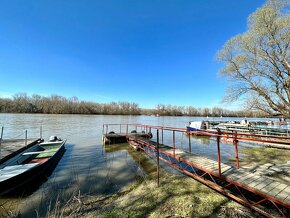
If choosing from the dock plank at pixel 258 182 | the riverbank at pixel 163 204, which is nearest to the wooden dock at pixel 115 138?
the riverbank at pixel 163 204

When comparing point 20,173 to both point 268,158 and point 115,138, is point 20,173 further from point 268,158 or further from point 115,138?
point 268,158

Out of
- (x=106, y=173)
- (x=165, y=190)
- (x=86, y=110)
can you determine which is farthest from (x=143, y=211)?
(x=86, y=110)

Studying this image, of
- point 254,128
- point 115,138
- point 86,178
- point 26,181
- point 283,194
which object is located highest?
point 254,128

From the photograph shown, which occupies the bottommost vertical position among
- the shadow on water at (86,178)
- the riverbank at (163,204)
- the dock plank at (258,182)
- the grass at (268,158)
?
the shadow on water at (86,178)

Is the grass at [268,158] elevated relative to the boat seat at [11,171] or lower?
lower

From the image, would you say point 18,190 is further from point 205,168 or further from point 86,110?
point 86,110

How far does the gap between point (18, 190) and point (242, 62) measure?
1461 cm

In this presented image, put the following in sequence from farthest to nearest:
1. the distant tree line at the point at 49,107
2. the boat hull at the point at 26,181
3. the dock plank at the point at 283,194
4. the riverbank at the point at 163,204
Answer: the distant tree line at the point at 49,107
the boat hull at the point at 26,181
the riverbank at the point at 163,204
the dock plank at the point at 283,194

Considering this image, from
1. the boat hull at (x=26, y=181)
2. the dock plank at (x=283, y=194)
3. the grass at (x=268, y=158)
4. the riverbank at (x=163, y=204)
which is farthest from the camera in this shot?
the grass at (x=268, y=158)

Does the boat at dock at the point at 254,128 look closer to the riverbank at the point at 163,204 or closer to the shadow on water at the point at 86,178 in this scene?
the shadow on water at the point at 86,178

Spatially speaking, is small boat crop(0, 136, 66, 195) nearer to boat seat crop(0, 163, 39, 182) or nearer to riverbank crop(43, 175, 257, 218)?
boat seat crop(0, 163, 39, 182)

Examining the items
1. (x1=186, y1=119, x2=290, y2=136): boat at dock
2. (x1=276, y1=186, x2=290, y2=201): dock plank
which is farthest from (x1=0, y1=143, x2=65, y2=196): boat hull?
(x1=186, y1=119, x2=290, y2=136): boat at dock

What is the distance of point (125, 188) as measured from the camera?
5.11 metres

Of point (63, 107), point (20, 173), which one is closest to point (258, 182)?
point (20, 173)
